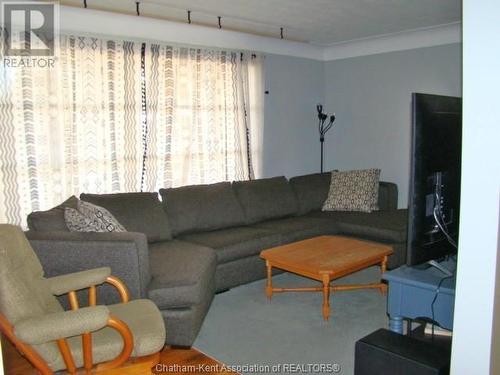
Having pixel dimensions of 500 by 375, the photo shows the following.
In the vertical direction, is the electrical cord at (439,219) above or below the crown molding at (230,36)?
below

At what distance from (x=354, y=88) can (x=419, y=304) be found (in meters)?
4.00

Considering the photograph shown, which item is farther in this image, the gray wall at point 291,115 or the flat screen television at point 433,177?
the gray wall at point 291,115

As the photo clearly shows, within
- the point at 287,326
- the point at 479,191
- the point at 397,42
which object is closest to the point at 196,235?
the point at 287,326

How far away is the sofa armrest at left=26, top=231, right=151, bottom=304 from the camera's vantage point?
275 centimetres

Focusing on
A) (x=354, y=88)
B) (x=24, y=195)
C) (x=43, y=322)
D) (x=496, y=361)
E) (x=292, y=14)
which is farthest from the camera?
(x=354, y=88)

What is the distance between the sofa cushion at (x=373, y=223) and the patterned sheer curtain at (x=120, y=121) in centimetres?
115

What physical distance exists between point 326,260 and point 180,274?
1.09 m

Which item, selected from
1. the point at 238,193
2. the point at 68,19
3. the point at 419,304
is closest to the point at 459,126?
the point at 419,304

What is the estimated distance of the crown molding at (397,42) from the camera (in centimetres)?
477

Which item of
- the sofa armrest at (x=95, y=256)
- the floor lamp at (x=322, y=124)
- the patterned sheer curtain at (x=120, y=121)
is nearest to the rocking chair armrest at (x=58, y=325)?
the sofa armrest at (x=95, y=256)

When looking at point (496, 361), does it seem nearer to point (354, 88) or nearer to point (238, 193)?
point (238, 193)

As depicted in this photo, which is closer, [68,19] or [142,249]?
[142,249]

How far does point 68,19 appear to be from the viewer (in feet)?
12.4

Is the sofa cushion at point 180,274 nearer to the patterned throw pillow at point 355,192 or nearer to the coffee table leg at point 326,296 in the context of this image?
the coffee table leg at point 326,296
